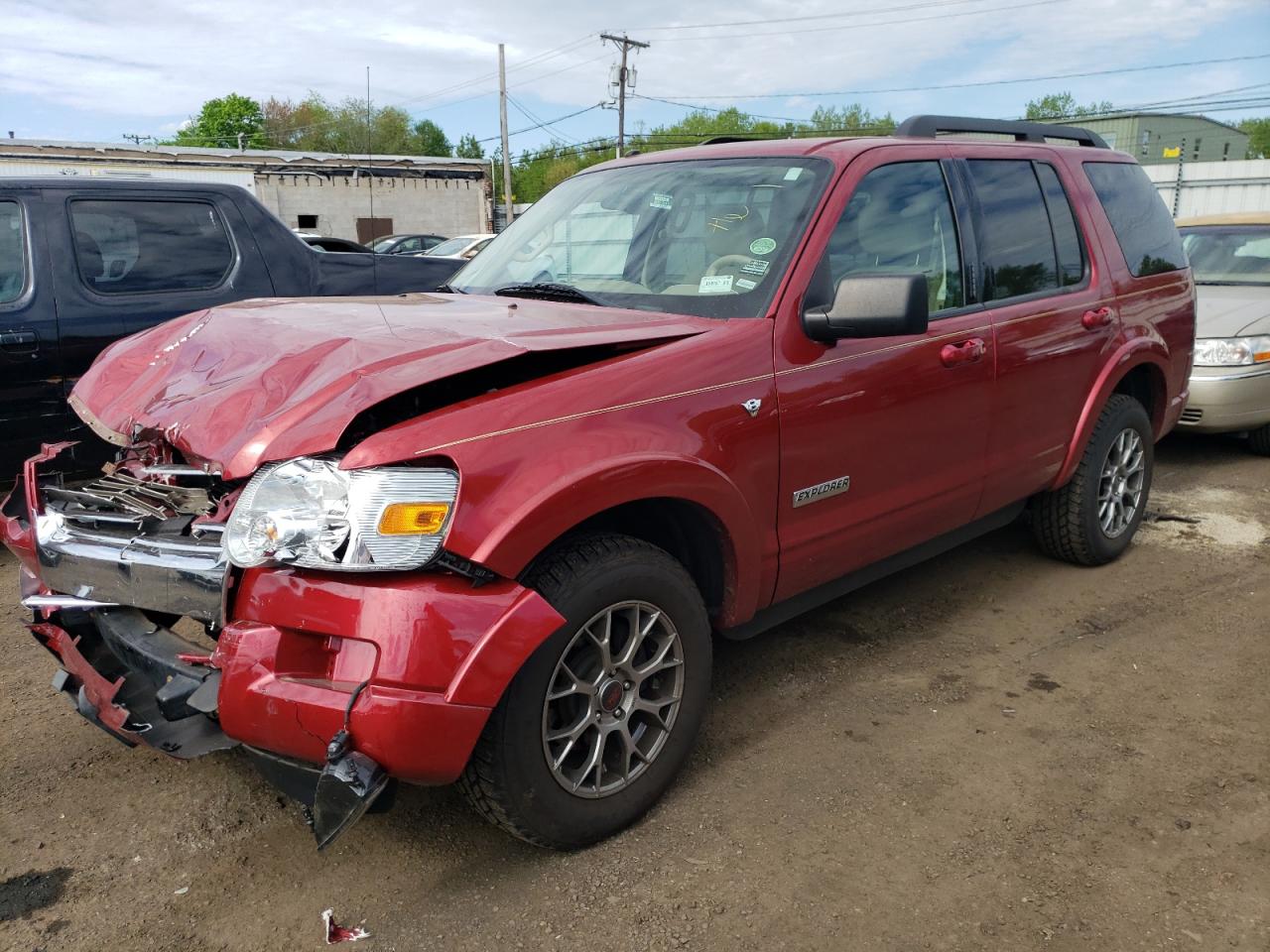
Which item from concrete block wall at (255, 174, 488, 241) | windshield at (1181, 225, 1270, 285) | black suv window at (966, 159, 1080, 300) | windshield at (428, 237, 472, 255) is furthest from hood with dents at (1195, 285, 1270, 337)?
concrete block wall at (255, 174, 488, 241)

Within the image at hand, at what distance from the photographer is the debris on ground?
7.66 ft

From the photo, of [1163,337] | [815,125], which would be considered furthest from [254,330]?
[815,125]

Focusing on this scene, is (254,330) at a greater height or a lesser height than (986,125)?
lesser

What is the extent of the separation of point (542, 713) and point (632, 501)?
1.92 ft

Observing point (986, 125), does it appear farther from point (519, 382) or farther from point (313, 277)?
point (313, 277)

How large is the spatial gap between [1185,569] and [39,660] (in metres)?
5.06

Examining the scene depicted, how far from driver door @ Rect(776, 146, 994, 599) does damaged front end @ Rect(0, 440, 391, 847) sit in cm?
155

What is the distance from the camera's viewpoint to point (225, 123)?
294 feet

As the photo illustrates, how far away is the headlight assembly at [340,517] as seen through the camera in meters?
2.17

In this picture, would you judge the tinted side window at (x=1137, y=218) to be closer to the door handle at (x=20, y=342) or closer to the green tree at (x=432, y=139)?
the door handle at (x=20, y=342)

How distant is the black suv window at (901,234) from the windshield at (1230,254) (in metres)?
5.07

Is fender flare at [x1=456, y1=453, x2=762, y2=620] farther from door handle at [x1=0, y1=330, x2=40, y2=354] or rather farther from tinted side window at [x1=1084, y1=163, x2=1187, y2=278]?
Result: door handle at [x1=0, y1=330, x2=40, y2=354]

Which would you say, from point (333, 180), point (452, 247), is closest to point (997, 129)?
point (452, 247)

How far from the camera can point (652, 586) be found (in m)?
2.62
